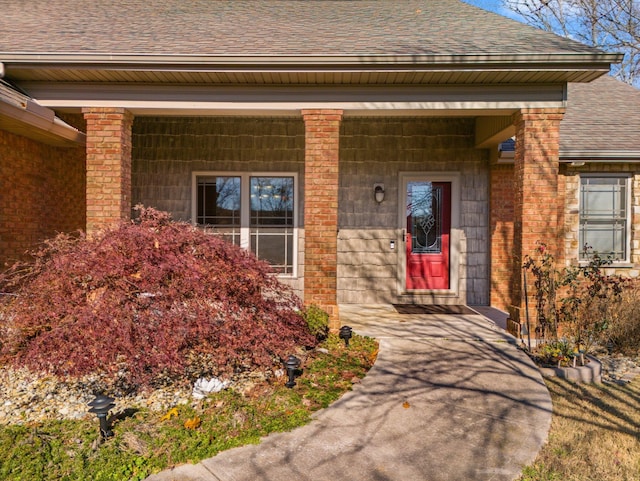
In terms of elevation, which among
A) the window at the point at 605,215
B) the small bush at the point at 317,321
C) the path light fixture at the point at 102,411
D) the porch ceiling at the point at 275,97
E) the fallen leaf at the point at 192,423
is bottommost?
the fallen leaf at the point at 192,423

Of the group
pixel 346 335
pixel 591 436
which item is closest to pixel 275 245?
pixel 346 335

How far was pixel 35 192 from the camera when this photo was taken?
6.62 metres

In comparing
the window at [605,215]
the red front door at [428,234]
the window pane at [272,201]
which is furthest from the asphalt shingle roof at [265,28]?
the window at [605,215]

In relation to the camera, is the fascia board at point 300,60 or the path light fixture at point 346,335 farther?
the fascia board at point 300,60

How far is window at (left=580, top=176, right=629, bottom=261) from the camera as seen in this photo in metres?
7.82

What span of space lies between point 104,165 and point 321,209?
292 cm

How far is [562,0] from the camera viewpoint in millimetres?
15344

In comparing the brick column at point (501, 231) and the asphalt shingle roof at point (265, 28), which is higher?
the asphalt shingle roof at point (265, 28)

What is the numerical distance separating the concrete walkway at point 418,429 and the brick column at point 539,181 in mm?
1544

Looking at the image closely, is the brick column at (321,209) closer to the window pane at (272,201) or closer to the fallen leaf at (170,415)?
the window pane at (272,201)

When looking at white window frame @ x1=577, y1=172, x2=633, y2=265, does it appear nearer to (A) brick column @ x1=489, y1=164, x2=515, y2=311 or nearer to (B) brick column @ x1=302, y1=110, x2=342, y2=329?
(A) brick column @ x1=489, y1=164, x2=515, y2=311

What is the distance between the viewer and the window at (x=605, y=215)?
7.82 metres

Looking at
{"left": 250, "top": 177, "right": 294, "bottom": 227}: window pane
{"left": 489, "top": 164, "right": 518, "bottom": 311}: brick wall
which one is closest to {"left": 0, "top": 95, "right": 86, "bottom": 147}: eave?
{"left": 250, "top": 177, "right": 294, "bottom": 227}: window pane

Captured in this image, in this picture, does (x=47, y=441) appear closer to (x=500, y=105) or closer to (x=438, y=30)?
(x=500, y=105)
